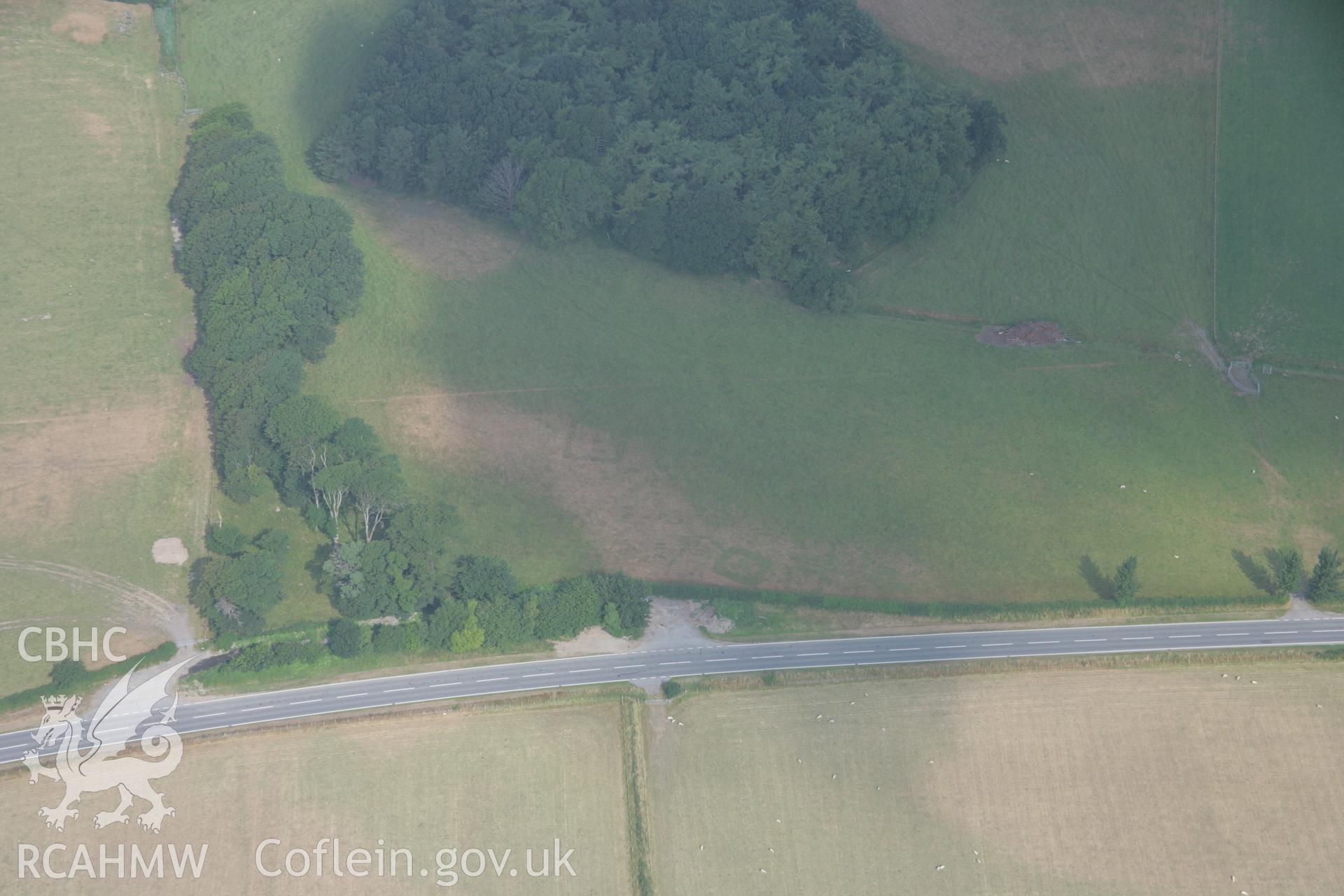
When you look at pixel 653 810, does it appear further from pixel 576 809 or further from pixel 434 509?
pixel 434 509

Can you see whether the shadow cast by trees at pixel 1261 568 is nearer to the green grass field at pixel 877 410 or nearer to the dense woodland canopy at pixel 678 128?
the green grass field at pixel 877 410

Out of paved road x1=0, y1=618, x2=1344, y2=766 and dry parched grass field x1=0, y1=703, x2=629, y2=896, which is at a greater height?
paved road x1=0, y1=618, x2=1344, y2=766

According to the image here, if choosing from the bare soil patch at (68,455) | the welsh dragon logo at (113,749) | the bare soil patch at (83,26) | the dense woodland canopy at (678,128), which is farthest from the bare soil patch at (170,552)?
the bare soil patch at (83,26)

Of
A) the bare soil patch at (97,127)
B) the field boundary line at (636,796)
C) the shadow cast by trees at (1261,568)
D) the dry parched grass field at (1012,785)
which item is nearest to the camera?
the field boundary line at (636,796)

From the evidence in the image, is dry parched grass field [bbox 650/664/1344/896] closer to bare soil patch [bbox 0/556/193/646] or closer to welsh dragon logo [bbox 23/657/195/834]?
welsh dragon logo [bbox 23/657/195/834]

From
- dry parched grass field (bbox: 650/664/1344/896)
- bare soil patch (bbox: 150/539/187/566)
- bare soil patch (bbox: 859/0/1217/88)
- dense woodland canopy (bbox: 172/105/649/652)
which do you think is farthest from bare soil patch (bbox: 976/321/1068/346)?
bare soil patch (bbox: 150/539/187/566)

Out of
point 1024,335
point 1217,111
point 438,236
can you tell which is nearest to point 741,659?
point 1024,335
